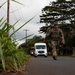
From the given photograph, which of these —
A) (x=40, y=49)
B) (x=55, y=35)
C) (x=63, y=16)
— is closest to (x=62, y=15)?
(x=63, y=16)

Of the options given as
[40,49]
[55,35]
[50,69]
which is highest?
[40,49]

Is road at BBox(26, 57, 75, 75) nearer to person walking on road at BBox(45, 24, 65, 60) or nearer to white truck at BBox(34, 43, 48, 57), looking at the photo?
person walking on road at BBox(45, 24, 65, 60)

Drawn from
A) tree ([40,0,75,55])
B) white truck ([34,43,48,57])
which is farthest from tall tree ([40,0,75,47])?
white truck ([34,43,48,57])

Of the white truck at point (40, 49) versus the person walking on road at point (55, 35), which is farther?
the white truck at point (40, 49)

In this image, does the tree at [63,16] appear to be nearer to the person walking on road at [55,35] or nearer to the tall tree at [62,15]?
the tall tree at [62,15]

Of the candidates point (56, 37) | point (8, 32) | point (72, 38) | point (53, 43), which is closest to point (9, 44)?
point (8, 32)

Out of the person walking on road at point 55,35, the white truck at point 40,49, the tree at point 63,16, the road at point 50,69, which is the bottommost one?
the road at point 50,69

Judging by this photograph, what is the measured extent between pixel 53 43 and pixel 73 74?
7.60m

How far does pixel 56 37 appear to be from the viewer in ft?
46.6

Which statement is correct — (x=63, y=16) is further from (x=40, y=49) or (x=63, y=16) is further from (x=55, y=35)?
(x=55, y=35)

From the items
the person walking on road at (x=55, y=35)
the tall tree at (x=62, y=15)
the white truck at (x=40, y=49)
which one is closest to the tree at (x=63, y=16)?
the tall tree at (x=62, y=15)

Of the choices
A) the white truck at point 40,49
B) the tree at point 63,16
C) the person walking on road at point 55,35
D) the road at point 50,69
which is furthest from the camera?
the tree at point 63,16

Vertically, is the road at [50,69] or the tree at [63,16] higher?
the tree at [63,16]

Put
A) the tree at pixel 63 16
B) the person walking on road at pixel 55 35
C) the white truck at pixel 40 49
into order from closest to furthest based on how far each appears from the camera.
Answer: the person walking on road at pixel 55 35 < the white truck at pixel 40 49 < the tree at pixel 63 16
